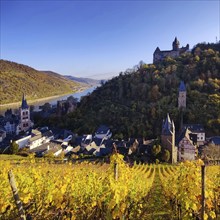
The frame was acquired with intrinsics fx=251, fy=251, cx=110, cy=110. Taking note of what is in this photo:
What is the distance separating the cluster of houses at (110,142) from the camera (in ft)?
108

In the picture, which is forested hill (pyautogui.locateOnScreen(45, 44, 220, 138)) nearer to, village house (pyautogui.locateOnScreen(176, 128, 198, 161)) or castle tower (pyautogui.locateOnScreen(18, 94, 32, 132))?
village house (pyautogui.locateOnScreen(176, 128, 198, 161))

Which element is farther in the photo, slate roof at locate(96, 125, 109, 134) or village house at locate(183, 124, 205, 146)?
slate roof at locate(96, 125, 109, 134)

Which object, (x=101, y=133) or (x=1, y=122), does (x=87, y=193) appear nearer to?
(x=101, y=133)

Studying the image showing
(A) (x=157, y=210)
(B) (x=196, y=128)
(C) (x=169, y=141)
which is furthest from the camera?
(B) (x=196, y=128)

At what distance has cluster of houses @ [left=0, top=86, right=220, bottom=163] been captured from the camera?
108ft

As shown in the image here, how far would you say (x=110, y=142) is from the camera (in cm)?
3806

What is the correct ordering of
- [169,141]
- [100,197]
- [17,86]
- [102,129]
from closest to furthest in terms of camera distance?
[100,197]
[169,141]
[102,129]
[17,86]

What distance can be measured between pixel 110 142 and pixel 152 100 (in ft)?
51.5

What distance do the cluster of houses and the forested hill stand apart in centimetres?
249

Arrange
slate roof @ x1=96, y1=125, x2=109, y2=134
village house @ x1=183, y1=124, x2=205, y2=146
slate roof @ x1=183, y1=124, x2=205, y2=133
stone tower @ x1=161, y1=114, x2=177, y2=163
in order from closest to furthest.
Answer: stone tower @ x1=161, y1=114, x2=177, y2=163 < village house @ x1=183, y1=124, x2=205, y2=146 < slate roof @ x1=183, y1=124, x2=205, y2=133 < slate roof @ x1=96, y1=125, x2=109, y2=134

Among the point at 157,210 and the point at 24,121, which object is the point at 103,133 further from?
the point at 157,210

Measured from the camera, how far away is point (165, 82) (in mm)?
53156

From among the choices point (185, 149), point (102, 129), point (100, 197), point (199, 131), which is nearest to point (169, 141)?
point (185, 149)

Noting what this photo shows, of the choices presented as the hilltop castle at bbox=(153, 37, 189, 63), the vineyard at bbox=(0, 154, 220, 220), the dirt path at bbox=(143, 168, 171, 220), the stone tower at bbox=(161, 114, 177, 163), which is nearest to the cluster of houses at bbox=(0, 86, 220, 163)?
the stone tower at bbox=(161, 114, 177, 163)
